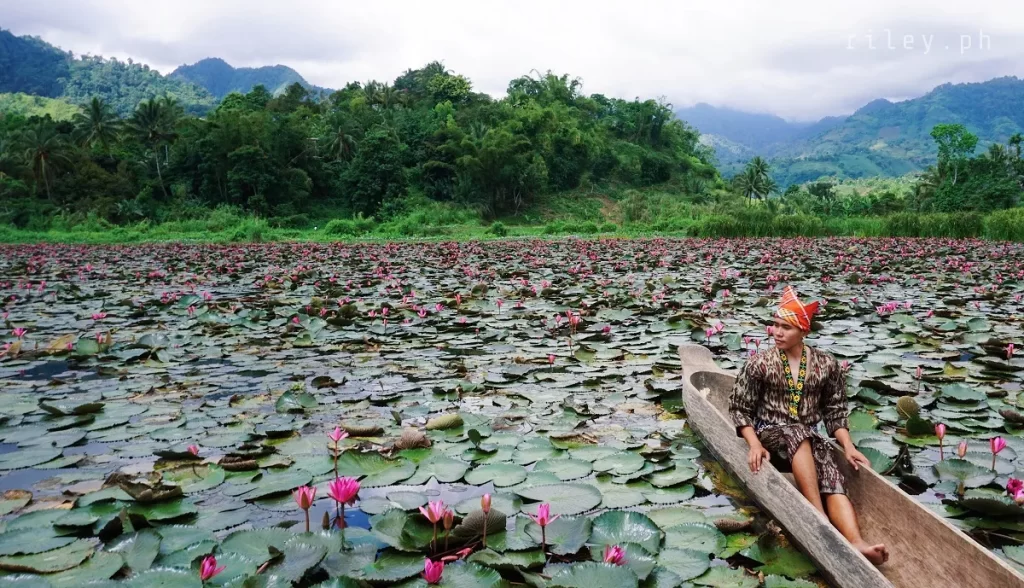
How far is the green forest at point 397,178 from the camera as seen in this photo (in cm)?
2884

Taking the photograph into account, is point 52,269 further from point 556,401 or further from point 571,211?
point 571,211

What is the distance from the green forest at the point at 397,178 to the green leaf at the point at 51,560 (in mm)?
21932

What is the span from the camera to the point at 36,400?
3975mm

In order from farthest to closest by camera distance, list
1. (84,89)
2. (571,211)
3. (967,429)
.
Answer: (84,89) → (571,211) → (967,429)

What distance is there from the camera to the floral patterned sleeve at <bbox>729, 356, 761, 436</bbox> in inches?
111

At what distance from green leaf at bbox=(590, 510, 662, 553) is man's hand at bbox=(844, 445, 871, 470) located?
82cm

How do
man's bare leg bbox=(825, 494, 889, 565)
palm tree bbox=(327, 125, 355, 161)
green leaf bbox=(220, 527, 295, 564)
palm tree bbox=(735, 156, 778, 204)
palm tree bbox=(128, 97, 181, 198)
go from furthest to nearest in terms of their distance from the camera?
palm tree bbox=(735, 156, 778, 204) < palm tree bbox=(128, 97, 181, 198) < palm tree bbox=(327, 125, 355, 161) < man's bare leg bbox=(825, 494, 889, 565) < green leaf bbox=(220, 527, 295, 564)

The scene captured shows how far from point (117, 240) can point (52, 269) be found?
514 inches

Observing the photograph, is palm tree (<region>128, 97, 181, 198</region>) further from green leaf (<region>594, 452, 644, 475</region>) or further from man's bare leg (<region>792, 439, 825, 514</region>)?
man's bare leg (<region>792, 439, 825, 514</region>)

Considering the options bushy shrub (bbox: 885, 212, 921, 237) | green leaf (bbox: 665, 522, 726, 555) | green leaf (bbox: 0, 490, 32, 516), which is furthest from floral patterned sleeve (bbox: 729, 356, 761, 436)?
bushy shrub (bbox: 885, 212, 921, 237)

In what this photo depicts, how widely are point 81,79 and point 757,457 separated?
141 meters

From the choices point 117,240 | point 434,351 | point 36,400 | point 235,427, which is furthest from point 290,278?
point 117,240

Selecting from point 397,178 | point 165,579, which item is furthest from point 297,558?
point 397,178

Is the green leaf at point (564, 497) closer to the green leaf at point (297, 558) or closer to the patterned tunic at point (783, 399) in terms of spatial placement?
the patterned tunic at point (783, 399)
